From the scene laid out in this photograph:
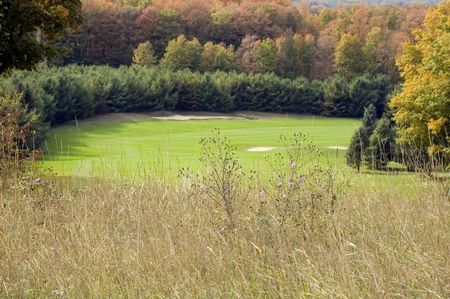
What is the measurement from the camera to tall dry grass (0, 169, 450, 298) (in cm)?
364

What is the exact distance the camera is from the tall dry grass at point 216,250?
3.64 meters

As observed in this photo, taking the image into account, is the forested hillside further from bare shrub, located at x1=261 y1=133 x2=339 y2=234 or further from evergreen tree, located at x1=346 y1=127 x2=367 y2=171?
bare shrub, located at x1=261 y1=133 x2=339 y2=234

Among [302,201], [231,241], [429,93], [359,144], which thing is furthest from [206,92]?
[231,241]

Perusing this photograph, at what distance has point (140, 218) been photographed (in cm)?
505

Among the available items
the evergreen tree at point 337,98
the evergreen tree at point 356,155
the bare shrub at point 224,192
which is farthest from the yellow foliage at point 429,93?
the evergreen tree at point 337,98

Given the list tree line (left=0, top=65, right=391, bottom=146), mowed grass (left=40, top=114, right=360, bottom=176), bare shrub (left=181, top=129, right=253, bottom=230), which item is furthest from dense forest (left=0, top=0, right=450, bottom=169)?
bare shrub (left=181, top=129, right=253, bottom=230)

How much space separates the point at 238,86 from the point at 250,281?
79.1 meters

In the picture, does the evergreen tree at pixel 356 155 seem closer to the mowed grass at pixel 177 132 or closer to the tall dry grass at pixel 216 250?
the tall dry grass at pixel 216 250

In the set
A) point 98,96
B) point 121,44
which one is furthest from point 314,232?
point 121,44

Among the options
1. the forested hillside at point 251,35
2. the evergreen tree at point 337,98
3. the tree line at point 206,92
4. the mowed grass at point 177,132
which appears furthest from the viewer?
the forested hillside at point 251,35

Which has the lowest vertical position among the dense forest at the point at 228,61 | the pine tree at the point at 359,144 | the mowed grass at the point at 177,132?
the mowed grass at the point at 177,132

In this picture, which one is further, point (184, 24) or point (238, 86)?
point (184, 24)

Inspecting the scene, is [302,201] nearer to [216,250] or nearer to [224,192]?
[224,192]

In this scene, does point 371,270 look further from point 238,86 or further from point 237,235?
point 238,86
